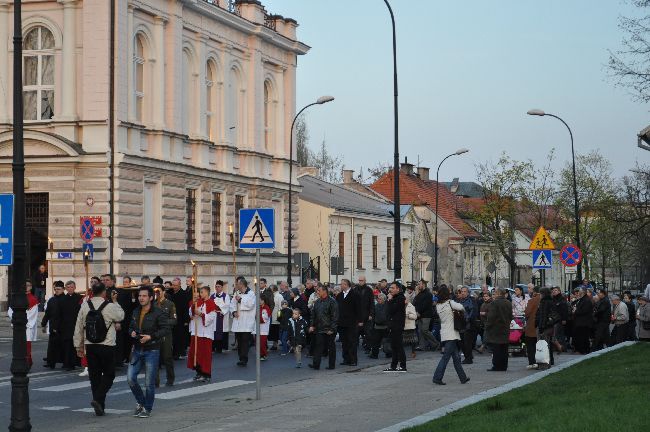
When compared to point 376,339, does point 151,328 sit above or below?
above

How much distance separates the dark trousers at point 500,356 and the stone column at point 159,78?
83.1ft

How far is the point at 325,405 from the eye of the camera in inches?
758

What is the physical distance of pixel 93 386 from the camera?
18.2 meters

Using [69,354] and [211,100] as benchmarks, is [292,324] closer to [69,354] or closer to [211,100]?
[69,354]

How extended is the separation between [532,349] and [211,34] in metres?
30.8

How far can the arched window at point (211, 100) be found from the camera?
54272 mm

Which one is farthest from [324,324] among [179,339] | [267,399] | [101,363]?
[101,363]

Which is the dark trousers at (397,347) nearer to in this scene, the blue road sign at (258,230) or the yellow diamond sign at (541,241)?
the blue road sign at (258,230)

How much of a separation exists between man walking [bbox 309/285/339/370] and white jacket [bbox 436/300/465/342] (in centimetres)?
Result: 460

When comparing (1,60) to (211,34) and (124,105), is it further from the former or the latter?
(211,34)

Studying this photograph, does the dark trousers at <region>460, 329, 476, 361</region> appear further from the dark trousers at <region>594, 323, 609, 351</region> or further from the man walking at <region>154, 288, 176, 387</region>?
the man walking at <region>154, 288, 176, 387</region>

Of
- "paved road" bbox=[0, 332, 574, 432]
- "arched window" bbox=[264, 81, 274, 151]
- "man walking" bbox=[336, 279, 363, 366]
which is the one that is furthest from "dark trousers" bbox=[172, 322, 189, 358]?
"arched window" bbox=[264, 81, 274, 151]

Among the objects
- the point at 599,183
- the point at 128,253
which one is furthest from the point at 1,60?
the point at 599,183

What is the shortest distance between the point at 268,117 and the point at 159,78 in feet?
40.2
